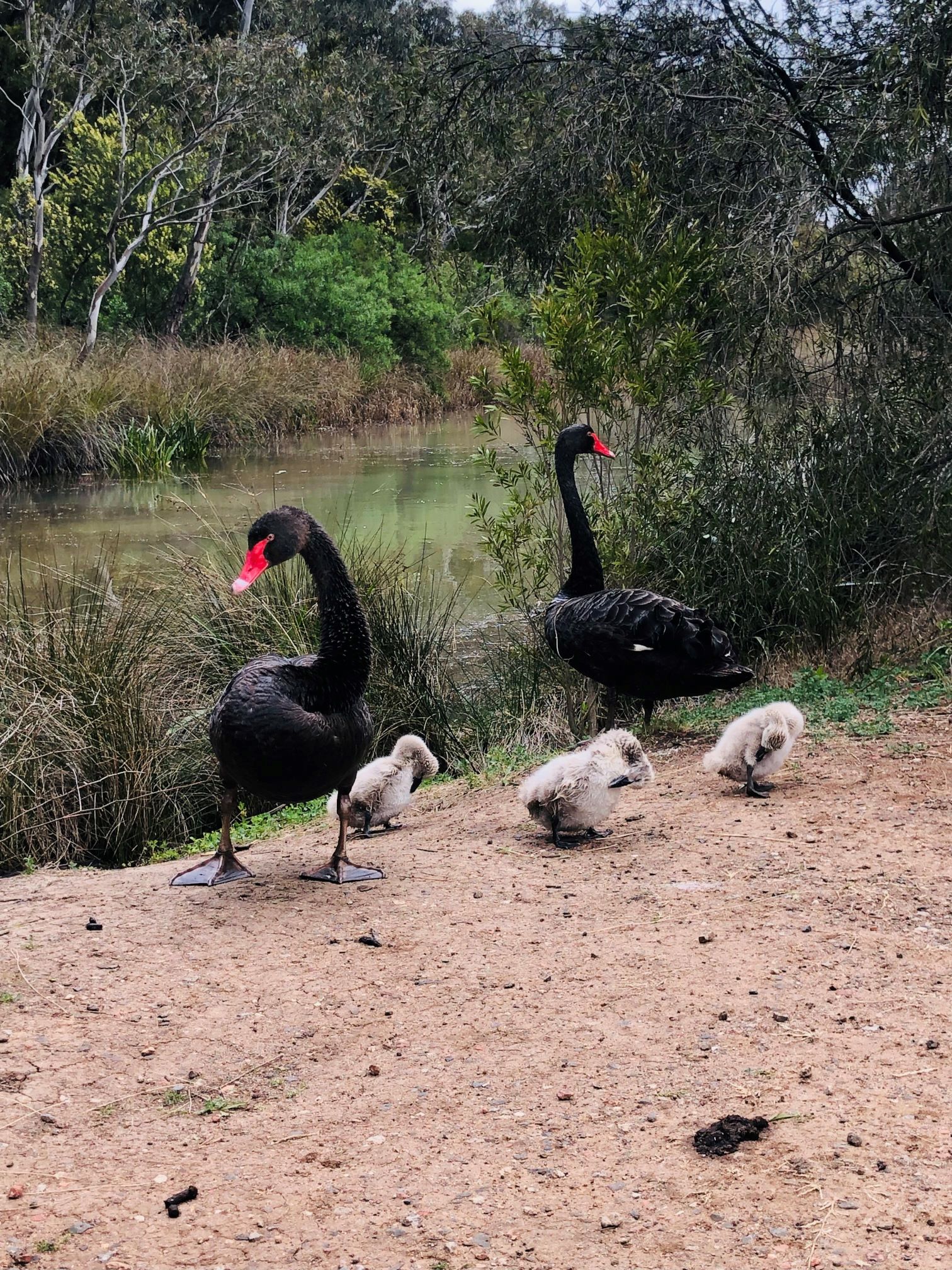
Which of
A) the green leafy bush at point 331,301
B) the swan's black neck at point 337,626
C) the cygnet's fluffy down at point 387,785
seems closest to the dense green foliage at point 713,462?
the cygnet's fluffy down at point 387,785

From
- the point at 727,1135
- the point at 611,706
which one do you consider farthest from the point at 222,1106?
the point at 611,706

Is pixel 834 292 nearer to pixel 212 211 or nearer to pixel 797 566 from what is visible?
pixel 797 566

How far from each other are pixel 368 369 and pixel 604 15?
24932mm

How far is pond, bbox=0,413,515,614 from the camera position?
1593 cm

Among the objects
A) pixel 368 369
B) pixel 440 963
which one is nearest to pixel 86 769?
pixel 440 963

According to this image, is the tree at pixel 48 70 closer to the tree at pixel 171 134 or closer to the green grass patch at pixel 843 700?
the tree at pixel 171 134

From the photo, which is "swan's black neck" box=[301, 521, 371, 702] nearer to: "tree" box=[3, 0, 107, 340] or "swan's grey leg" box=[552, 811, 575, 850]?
"swan's grey leg" box=[552, 811, 575, 850]

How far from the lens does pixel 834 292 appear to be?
1009cm

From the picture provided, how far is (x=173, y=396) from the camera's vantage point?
24922mm

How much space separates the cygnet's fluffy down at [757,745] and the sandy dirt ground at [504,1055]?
1.11 feet

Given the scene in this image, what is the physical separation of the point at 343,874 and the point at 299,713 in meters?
0.83

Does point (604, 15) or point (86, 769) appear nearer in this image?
point (86, 769)

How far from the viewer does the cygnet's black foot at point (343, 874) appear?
5668mm

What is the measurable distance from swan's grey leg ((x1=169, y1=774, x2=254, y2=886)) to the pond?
5.87 m
